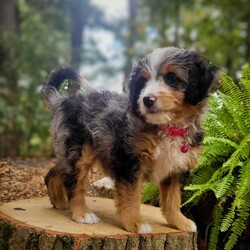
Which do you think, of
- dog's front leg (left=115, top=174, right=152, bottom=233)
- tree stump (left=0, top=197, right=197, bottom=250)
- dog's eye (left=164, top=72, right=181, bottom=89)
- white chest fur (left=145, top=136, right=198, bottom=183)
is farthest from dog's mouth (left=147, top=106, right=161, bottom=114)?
tree stump (left=0, top=197, right=197, bottom=250)

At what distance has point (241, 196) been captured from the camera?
4.01 meters

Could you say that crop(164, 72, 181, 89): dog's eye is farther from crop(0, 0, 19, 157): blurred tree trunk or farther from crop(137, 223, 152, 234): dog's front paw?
crop(0, 0, 19, 157): blurred tree trunk

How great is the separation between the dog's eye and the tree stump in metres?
1.02

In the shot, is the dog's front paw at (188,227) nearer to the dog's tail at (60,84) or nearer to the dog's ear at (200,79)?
the dog's ear at (200,79)

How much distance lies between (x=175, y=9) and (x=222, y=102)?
811 centimetres

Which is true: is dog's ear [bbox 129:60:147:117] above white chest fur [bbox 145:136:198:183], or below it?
above

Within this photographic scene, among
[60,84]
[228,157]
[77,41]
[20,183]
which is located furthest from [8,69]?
[228,157]

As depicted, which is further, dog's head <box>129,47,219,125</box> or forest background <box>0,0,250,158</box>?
forest background <box>0,0,250,158</box>

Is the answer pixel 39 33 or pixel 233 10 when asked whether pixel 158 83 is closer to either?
pixel 39 33

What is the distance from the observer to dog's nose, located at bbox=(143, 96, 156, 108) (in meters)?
2.73

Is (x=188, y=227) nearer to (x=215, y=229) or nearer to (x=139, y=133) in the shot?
(x=139, y=133)

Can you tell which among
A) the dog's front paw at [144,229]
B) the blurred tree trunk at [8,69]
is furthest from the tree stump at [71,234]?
the blurred tree trunk at [8,69]

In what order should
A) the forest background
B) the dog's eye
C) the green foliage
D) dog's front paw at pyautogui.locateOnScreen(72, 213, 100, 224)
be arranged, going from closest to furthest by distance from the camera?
the dog's eye < dog's front paw at pyautogui.locateOnScreen(72, 213, 100, 224) < the green foliage < the forest background

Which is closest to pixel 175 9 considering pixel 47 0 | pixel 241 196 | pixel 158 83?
pixel 47 0
